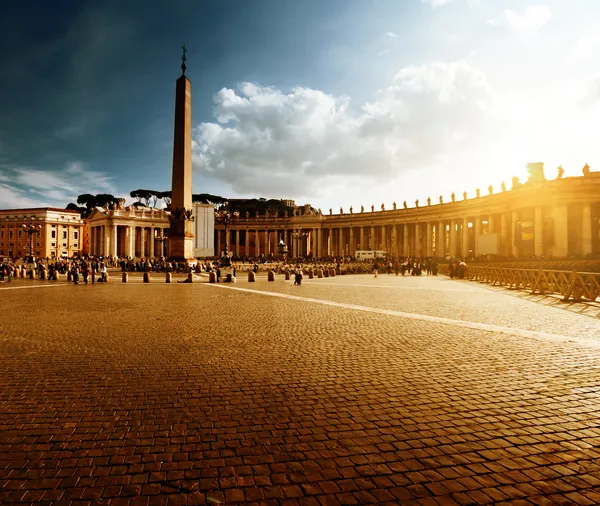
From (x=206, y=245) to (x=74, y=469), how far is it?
43936 millimetres

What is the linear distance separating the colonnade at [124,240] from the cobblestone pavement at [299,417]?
8889 centimetres

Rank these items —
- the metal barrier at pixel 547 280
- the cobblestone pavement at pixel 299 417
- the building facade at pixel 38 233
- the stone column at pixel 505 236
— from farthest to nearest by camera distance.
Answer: the building facade at pixel 38 233 < the stone column at pixel 505 236 < the metal barrier at pixel 547 280 < the cobblestone pavement at pixel 299 417

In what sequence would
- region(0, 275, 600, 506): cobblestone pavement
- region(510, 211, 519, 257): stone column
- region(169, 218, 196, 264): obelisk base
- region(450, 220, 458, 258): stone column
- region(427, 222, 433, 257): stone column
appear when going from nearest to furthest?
region(0, 275, 600, 506): cobblestone pavement
region(169, 218, 196, 264): obelisk base
region(510, 211, 519, 257): stone column
region(450, 220, 458, 258): stone column
region(427, 222, 433, 257): stone column

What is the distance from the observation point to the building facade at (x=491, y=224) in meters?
42.4

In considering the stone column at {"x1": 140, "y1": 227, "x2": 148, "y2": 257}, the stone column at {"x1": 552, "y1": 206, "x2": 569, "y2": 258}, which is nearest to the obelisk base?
the stone column at {"x1": 552, "y1": 206, "x2": 569, "y2": 258}

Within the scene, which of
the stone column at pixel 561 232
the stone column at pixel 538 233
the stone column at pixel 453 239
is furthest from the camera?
the stone column at pixel 453 239

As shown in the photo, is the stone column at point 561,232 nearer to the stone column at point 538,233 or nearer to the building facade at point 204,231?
the stone column at point 538,233

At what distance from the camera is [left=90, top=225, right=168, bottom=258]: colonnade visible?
93000 mm

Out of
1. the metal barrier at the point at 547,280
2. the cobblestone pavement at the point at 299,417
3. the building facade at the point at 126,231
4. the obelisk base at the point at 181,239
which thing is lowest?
the cobblestone pavement at the point at 299,417

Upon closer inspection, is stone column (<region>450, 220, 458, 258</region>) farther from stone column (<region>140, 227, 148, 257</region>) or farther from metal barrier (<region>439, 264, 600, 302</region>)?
stone column (<region>140, 227, 148, 257</region>)

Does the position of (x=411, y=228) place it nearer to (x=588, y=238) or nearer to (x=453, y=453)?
(x=588, y=238)

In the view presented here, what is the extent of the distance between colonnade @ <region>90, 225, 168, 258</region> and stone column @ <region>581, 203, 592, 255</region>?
7921 centimetres

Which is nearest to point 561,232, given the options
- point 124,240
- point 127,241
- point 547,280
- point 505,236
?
point 505,236

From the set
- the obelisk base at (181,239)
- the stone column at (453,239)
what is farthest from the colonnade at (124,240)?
the stone column at (453,239)
